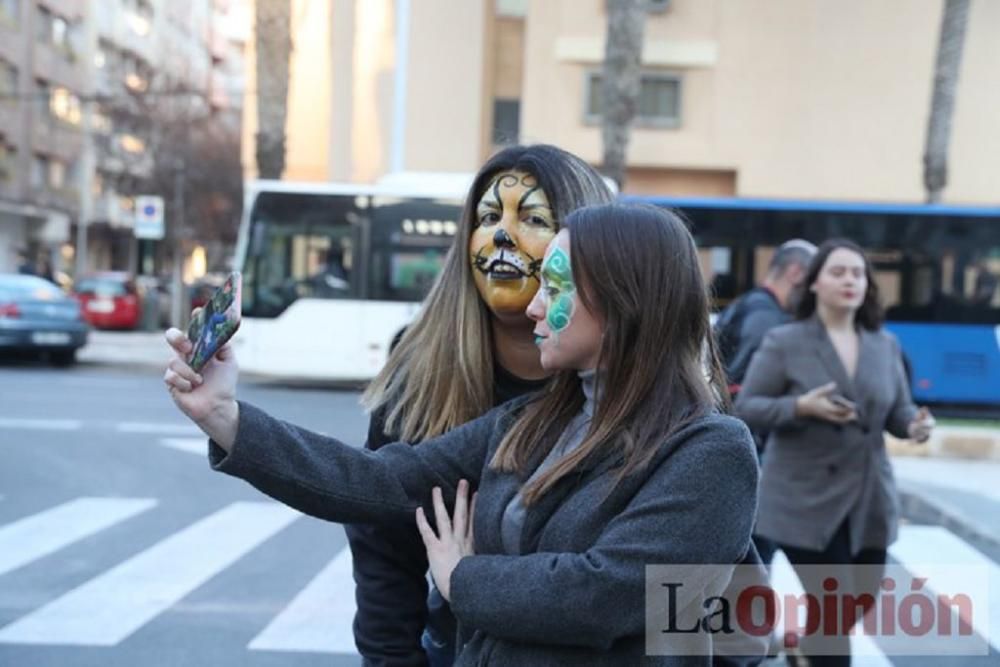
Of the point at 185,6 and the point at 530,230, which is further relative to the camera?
the point at 185,6

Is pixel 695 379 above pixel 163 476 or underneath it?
above

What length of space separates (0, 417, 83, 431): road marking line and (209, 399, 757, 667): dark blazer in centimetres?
1112

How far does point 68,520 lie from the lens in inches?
309

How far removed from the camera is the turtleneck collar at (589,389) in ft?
5.86

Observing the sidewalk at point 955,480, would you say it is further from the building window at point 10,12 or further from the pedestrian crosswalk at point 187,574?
the building window at point 10,12

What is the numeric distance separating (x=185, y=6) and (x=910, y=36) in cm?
4924

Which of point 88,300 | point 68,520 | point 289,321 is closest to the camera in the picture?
A: point 68,520

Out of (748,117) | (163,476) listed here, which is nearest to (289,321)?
(163,476)

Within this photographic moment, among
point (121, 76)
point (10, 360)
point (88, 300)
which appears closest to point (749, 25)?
point (10, 360)

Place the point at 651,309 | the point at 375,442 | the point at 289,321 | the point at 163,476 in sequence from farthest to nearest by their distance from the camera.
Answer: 1. the point at 289,321
2. the point at 163,476
3. the point at 375,442
4. the point at 651,309

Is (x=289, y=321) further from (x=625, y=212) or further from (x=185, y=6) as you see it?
(x=185, y=6)

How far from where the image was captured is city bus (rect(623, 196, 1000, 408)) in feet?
51.8

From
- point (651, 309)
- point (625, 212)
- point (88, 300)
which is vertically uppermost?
point (625, 212)

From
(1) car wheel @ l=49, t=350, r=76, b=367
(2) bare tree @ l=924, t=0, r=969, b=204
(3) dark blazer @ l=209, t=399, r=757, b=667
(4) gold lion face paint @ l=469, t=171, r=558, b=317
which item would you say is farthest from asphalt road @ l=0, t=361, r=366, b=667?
(2) bare tree @ l=924, t=0, r=969, b=204
